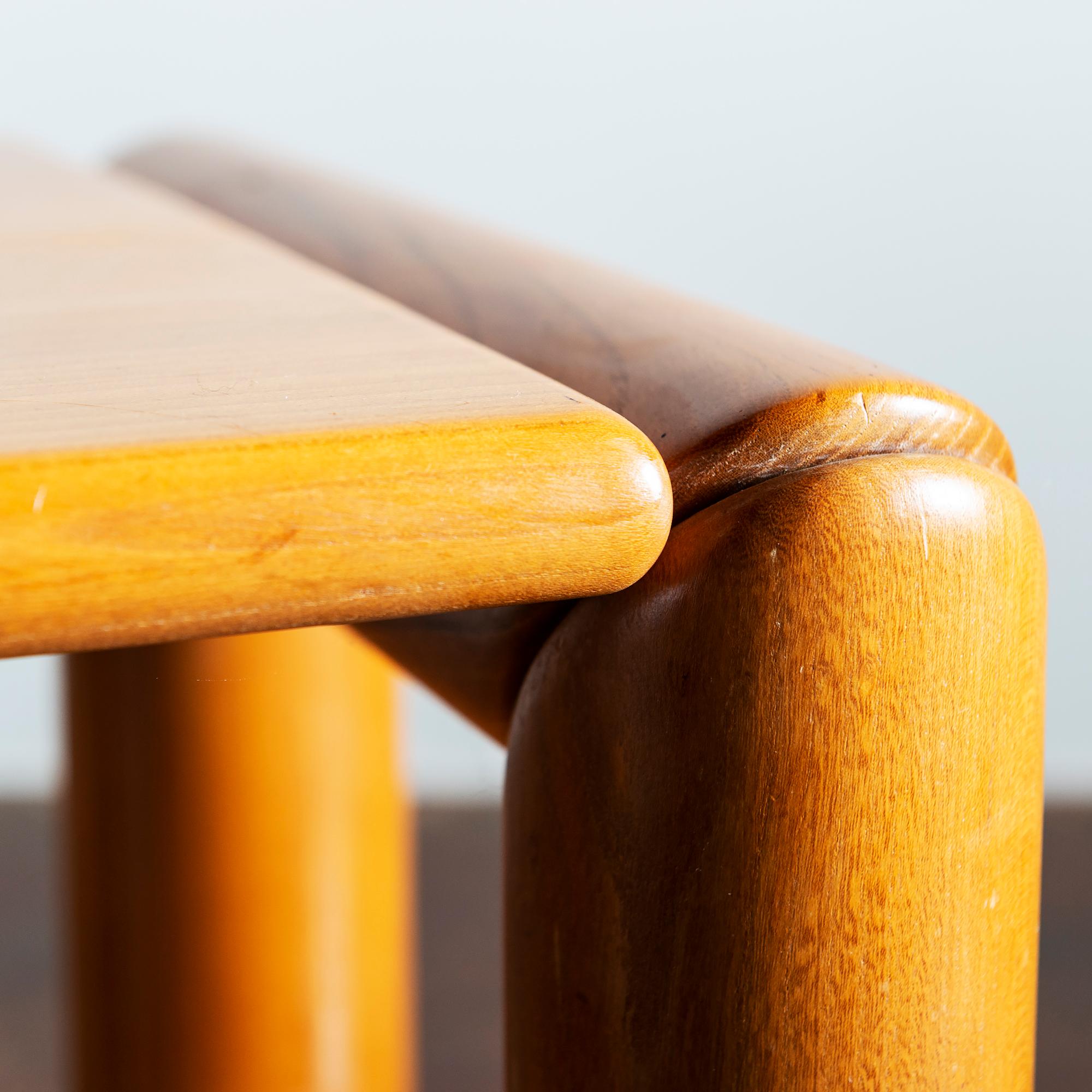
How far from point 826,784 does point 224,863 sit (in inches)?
8.1

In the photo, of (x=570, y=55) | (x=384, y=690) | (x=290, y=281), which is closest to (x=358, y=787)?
(x=384, y=690)

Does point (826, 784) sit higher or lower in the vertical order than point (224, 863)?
higher

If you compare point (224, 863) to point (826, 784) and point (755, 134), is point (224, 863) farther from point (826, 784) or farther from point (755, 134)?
→ point (755, 134)

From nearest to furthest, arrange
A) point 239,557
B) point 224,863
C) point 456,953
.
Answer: point 239,557 < point 224,863 < point 456,953

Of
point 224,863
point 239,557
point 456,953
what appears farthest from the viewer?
point 456,953

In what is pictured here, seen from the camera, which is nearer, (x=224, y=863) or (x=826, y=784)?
(x=826, y=784)

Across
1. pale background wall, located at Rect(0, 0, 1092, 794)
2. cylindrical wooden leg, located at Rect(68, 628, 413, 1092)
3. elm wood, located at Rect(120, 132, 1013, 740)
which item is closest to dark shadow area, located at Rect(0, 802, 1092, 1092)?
pale background wall, located at Rect(0, 0, 1092, 794)

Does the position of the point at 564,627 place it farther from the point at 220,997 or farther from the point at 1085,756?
the point at 1085,756

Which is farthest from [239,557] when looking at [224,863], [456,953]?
[456,953]

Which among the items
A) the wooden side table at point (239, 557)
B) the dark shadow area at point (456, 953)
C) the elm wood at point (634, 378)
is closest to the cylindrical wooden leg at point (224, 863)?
the wooden side table at point (239, 557)

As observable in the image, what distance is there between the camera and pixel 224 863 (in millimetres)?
308

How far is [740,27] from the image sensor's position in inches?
33.6

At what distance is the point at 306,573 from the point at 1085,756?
0.85 meters

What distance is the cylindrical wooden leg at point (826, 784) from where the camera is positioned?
0.43ft
